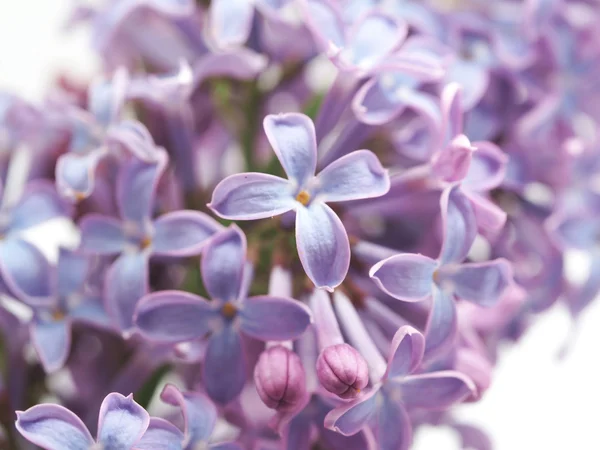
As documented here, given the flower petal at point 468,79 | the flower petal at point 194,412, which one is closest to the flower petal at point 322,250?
the flower petal at point 194,412

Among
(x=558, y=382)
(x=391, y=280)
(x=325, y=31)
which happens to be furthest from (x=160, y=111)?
(x=558, y=382)

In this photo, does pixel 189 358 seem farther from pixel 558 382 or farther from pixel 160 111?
pixel 558 382

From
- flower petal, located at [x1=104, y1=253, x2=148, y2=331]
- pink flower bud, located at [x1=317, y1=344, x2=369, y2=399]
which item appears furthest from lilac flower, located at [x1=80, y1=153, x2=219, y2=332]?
pink flower bud, located at [x1=317, y1=344, x2=369, y2=399]

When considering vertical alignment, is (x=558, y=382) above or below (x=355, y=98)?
below

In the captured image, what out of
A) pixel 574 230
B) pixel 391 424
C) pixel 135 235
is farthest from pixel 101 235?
pixel 574 230

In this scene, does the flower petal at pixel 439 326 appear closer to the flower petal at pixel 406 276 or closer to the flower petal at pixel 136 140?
the flower petal at pixel 406 276

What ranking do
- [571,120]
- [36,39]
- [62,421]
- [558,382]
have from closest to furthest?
[62,421], [571,120], [558,382], [36,39]

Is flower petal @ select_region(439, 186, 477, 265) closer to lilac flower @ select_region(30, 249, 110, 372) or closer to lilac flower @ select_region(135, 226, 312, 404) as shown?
lilac flower @ select_region(135, 226, 312, 404)
